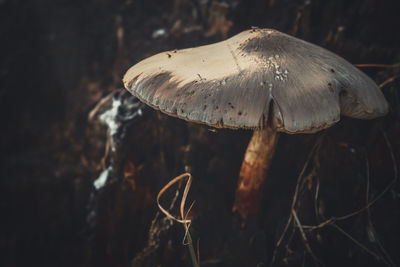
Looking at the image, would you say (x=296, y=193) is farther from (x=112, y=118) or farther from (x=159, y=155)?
(x=112, y=118)

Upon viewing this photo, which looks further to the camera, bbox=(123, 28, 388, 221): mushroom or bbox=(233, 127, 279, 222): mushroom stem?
bbox=(233, 127, 279, 222): mushroom stem

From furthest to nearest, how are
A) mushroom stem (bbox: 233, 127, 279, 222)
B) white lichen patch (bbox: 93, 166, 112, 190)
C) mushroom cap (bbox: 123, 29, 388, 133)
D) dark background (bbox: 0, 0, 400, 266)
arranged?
white lichen patch (bbox: 93, 166, 112, 190)
dark background (bbox: 0, 0, 400, 266)
mushroom stem (bbox: 233, 127, 279, 222)
mushroom cap (bbox: 123, 29, 388, 133)

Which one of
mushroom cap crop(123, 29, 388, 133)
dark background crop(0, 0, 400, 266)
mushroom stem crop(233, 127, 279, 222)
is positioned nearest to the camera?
mushroom cap crop(123, 29, 388, 133)

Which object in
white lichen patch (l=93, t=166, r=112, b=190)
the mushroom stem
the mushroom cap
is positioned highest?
the mushroom cap

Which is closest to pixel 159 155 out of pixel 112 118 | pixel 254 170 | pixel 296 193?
pixel 112 118

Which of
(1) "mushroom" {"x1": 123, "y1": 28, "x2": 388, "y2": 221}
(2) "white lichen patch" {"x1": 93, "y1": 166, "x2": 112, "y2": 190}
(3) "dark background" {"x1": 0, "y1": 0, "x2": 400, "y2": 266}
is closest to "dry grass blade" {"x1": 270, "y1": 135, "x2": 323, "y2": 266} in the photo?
(3) "dark background" {"x1": 0, "y1": 0, "x2": 400, "y2": 266}

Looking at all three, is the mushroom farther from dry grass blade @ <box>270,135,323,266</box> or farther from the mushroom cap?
dry grass blade @ <box>270,135,323,266</box>

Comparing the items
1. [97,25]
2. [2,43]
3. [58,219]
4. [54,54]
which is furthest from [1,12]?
[58,219]
